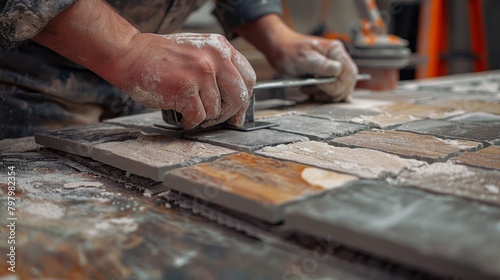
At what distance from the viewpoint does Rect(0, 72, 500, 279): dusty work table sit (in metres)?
0.70

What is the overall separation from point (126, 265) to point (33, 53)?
1310 millimetres

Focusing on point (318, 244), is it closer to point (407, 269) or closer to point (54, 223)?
point (407, 269)

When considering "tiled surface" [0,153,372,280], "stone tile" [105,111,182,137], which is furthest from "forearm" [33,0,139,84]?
"tiled surface" [0,153,372,280]

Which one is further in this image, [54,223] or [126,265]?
[54,223]

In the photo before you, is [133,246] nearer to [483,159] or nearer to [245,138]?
[245,138]

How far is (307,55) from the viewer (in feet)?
6.88

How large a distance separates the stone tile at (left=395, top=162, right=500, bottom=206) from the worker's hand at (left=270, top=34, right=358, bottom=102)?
3.44ft

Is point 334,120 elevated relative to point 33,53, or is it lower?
lower

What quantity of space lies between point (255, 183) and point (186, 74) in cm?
43

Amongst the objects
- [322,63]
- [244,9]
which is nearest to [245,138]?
[322,63]

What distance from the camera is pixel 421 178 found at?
0.96 metres

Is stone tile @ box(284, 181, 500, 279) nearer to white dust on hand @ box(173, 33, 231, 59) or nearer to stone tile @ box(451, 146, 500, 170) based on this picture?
stone tile @ box(451, 146, 500, 170)

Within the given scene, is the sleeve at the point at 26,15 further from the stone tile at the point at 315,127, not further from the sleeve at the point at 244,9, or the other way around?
the sleeve at the point at 244,9

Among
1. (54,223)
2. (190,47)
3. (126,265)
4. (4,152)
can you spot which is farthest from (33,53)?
(126,265)
